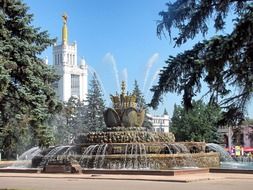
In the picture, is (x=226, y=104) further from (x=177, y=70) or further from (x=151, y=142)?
(x=151, y=142)

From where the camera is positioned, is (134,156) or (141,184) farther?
(134,156)

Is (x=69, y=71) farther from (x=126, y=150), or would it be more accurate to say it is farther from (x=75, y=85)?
(x=126, y=150)

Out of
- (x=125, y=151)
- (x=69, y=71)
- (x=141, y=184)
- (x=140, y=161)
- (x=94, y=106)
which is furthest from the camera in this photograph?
(x=69, y=71)

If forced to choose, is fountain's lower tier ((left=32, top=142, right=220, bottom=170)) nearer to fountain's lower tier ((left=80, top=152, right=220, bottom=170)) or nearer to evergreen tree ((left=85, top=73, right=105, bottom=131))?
fountain's lower tier ((left=80, top=152, right=220, bottom=170))

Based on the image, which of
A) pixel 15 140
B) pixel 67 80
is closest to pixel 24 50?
pixel 15 140

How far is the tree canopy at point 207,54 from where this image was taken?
5.41 meters

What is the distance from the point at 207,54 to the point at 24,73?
39.9 feet

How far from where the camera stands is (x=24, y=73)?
16.8 metres

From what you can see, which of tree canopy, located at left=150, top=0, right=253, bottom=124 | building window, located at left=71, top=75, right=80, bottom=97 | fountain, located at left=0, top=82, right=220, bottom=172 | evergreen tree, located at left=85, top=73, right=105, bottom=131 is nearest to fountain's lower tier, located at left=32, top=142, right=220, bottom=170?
fountain, located at left=0, top=82, right=220, bottom=172

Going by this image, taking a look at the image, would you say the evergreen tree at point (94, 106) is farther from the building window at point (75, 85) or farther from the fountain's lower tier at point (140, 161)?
the building window at point (75, 85)

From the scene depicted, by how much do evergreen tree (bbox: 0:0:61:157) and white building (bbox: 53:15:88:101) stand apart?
4722 inches

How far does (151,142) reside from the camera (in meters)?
27.7

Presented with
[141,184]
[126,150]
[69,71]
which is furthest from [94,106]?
[69,71]

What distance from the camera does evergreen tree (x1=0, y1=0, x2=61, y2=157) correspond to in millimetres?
16438
